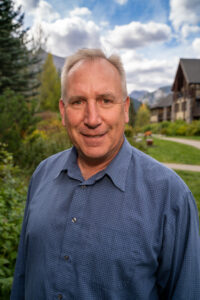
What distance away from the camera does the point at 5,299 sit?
7.44 ft

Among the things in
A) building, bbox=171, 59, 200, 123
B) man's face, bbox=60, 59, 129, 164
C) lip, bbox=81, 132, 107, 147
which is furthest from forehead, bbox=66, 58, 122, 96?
building, bbox=171, 59, 200, 123

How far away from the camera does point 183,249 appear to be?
4.20 feet

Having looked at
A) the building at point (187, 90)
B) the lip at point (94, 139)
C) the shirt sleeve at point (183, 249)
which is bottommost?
the shirt sleeve at point (183, 249)

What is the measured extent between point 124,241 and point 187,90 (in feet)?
121

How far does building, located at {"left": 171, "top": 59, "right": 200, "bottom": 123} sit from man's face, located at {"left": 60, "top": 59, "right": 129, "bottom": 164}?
35.2m

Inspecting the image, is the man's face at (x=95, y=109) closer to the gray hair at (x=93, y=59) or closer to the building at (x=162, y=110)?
the gray hair at (x=93, y=59)

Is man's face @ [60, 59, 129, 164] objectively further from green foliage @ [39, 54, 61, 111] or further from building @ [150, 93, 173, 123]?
building @ [150, 93, 173, 123]

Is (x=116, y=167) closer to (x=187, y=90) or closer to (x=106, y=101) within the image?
(x=106, y=101)

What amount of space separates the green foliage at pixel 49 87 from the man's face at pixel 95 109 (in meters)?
34.5

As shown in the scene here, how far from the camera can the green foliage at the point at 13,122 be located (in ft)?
19.3

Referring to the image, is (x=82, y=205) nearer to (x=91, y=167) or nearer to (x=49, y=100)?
(x=91, y=167)

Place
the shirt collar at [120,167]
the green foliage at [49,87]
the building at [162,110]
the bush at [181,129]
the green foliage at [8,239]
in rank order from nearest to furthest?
1. the shirt collar at [120,167]
2. the green foliage at [8,239]
3. the bush at [181,129]
4. the green foliage at [49,87]
5. the building at [162,110]

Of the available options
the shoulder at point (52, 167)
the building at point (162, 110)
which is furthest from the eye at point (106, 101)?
the building at point (162, 110)

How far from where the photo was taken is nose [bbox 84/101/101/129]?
1.46 m
